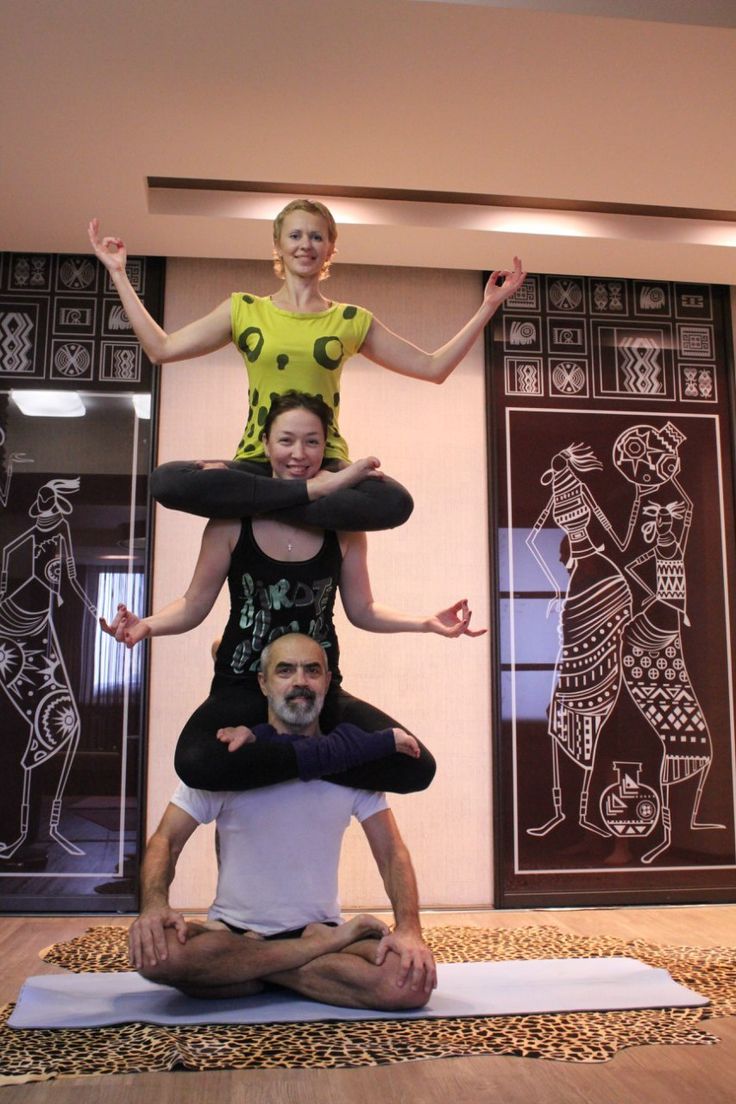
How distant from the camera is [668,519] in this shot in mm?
4992

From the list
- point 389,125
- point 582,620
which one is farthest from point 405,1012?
point 389,125

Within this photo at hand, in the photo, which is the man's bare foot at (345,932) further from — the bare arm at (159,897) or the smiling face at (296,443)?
the smiling face at (296,443)

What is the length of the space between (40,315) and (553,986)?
142 inches

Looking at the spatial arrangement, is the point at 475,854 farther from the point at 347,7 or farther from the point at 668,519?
the point at 347,7

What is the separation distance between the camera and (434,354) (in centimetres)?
306

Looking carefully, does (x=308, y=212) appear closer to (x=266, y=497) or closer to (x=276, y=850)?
(x=266, y=497)

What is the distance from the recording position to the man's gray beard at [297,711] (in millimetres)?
2848

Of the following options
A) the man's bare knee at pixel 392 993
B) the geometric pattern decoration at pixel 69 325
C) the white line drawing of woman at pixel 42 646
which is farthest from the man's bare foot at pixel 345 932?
the geometric pattern decoration at pixel 69 325

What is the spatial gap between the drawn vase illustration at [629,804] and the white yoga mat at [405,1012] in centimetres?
143

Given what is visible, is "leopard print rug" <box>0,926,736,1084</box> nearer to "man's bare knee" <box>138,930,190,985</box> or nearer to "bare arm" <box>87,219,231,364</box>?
"man's bare knee" <box>138,930,190,985</box>

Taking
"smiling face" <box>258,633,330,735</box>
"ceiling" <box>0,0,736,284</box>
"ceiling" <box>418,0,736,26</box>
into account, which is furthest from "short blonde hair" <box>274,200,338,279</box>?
"smiling face" <box>258,633,330,735</box>

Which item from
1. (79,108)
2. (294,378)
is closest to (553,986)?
(294,378)

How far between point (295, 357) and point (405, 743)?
1.16 meters

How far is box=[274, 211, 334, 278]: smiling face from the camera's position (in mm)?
2980
